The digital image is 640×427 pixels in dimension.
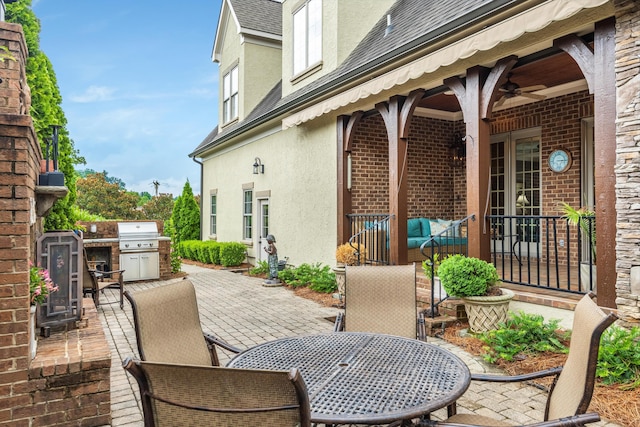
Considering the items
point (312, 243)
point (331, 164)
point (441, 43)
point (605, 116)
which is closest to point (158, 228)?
point (312, 243)

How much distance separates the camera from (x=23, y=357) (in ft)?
8.61

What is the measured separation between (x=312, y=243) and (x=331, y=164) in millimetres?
1821

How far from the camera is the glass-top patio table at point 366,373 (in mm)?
1712

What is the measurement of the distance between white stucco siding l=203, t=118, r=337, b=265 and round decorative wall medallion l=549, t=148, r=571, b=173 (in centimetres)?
396

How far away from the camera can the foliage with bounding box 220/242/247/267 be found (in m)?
11.8

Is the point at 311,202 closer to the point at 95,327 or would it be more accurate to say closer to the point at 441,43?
the point at 441,43

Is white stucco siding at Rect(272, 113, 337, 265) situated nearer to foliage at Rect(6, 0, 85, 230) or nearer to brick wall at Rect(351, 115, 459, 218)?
brick wall at Rect(351, 115, 459, 218)

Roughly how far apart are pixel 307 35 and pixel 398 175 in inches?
202

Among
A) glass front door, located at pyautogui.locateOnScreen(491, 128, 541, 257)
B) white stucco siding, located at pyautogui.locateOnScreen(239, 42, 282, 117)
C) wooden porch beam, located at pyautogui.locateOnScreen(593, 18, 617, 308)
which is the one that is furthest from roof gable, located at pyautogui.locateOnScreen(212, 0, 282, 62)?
wooden porch beam, located at pyautogui.locateOnScreen(593, 18, 617, 308)

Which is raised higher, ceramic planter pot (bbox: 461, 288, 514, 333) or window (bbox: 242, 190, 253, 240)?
window (bbox: 242, 190, 253, 240)

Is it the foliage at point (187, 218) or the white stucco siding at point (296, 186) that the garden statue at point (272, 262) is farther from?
the foliage at point (187, 218)

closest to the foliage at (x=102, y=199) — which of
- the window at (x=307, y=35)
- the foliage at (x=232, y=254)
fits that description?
the foliage at (x=232, y=254)

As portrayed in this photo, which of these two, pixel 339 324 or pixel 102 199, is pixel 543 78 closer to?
pixel 339 324

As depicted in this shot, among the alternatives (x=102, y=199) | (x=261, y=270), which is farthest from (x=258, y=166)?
(x=102, y=199)
